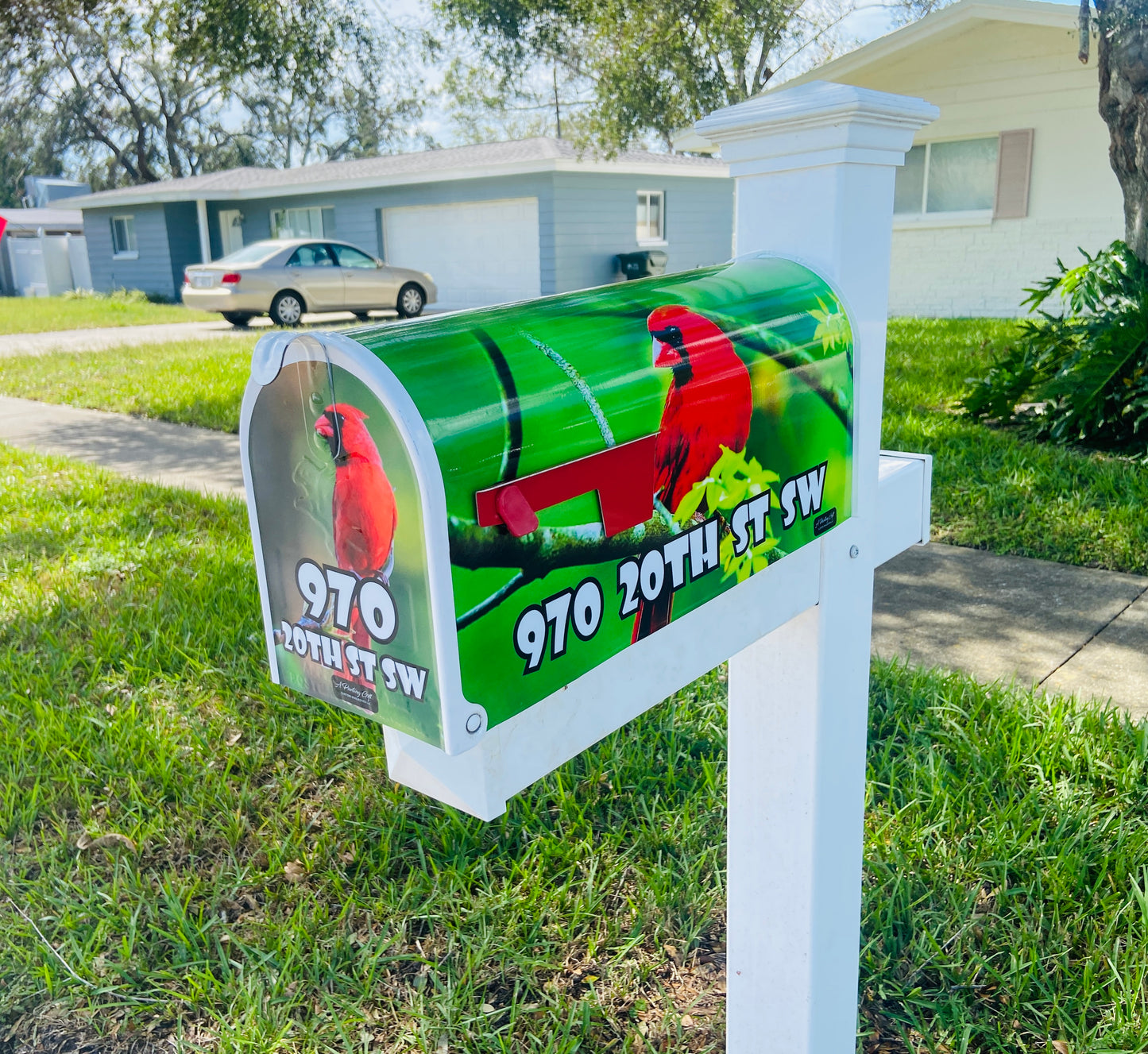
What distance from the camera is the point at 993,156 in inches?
541

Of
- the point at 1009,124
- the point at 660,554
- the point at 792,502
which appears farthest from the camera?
the point at 1009,124

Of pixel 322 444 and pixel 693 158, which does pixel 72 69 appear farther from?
pixel 322 444

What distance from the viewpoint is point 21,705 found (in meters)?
3.06

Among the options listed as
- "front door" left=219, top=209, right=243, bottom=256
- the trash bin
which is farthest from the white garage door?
"front door" left=219, top=209, right=243, bottom=256

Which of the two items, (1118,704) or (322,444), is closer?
(322,444)

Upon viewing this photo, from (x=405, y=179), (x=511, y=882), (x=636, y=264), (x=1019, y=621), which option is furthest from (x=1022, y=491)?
(x=405, y=179)

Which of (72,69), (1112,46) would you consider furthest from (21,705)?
(72,69)

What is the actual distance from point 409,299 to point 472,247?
2.44 metres

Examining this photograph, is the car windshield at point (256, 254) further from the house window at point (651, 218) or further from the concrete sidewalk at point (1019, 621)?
the concrete sidewalk at point (1019, 621)

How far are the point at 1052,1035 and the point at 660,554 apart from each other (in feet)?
5.02

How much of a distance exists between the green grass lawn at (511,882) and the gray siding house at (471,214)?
1545cm

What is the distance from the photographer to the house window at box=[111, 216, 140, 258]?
25844 mm

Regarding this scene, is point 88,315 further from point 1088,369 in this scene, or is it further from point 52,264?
point 1088,369

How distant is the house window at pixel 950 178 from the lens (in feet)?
45.5
